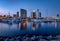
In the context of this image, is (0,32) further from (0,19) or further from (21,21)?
(21,21)

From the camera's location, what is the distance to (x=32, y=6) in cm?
202

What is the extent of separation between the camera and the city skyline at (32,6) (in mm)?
1983

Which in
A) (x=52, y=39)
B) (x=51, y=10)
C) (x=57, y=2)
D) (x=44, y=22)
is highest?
(x=57, y=2)

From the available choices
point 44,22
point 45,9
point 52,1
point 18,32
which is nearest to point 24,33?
point 18,32

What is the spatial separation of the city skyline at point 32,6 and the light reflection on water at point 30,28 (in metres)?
0.16

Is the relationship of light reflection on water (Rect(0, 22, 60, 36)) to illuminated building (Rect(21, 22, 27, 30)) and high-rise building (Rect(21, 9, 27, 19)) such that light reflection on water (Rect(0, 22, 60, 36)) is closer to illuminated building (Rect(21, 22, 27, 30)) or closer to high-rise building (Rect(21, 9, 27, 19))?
illuminated building (Rect(21, 22, 27, 30))

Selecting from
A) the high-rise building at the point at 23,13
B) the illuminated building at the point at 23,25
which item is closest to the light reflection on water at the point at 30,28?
the illuminated building at the point at 23,25

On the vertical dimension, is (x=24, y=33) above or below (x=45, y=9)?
below

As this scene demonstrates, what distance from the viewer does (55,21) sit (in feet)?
6.45

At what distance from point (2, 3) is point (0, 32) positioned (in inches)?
17.6

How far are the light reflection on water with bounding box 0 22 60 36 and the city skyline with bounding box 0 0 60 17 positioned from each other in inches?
Result: 6.1

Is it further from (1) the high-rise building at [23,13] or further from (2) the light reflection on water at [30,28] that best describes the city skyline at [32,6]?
(2) the light reflection on water at [30,28]

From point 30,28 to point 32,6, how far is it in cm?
34

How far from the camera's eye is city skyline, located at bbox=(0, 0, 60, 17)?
78.1 inches
